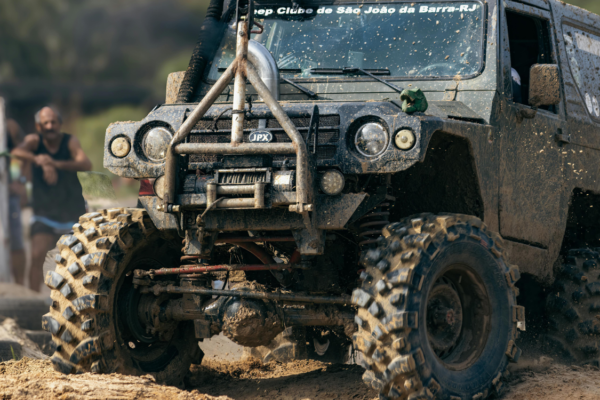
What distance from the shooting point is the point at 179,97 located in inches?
230

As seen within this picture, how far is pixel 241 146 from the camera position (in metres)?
4.43

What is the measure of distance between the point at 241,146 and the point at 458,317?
147 centimetres

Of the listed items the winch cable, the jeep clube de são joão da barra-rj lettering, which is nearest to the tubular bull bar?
the jeep clube de são joão da barra-rj lettering

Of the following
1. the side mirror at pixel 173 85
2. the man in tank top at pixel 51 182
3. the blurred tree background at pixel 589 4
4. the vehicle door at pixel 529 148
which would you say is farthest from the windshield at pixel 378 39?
the blurred tree background at pixel 589 4

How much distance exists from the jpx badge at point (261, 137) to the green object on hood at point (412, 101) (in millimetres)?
722

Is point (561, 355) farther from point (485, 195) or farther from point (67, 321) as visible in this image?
point (67, 321)

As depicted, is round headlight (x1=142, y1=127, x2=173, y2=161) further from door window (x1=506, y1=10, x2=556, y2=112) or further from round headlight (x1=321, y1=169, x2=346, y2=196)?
door window (x1=506, y1=10, x2=556, y2=112)

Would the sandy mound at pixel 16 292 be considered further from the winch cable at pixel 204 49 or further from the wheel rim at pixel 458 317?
the wheel rim at pixel 458 317

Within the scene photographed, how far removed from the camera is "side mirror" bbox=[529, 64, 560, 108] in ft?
17.6

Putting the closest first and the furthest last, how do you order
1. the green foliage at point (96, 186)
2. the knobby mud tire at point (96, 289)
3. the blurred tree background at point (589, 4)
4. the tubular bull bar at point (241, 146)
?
the tubular bull bar at point (241, 146)
the knobby mud tire at point (96, 289)
the green foliage at point (96, 186)
the blurred tree background at point (589, 4)

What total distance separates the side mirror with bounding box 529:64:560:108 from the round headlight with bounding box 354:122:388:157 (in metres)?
1.44

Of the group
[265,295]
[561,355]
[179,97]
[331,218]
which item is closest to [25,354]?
[179,97]

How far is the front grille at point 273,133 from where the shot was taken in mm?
4547

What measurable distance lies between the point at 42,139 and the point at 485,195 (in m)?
5.92
